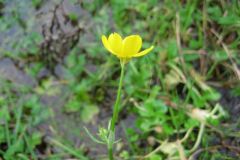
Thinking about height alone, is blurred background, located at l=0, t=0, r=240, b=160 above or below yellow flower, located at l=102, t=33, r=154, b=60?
below

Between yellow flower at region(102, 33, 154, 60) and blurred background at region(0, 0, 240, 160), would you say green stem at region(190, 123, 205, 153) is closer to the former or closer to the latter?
blurred background at region(0, 0, 240, 160)

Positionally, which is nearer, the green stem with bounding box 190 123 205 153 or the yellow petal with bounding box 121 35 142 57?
the yellow petal with bounding box 121 35 142 57

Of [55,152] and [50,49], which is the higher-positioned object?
[50,49]

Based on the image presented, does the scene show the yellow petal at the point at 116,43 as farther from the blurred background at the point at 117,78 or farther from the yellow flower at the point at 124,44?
the blurred background at the point at 117,78

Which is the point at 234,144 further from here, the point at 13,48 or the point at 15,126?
the point at 13,48

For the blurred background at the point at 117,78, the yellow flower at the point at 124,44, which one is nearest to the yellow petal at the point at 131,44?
the yellow flower at the point at 124,44

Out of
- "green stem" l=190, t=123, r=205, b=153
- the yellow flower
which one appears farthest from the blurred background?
the yellow flower

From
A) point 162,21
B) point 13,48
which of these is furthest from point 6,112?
point 162,21
